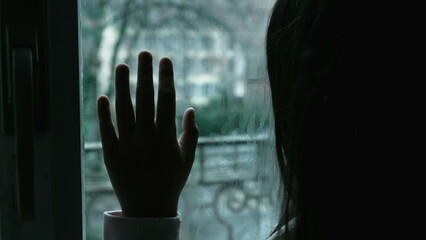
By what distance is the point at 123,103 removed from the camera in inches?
31.3

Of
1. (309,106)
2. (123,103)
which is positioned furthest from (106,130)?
(309,106)

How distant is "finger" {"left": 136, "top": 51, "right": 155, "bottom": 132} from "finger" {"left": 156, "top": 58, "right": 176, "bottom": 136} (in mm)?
13

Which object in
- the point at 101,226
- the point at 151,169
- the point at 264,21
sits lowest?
the point at 101,226

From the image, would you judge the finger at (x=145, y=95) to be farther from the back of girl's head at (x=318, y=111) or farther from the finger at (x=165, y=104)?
the back of girl's head at (x=318, y=111)

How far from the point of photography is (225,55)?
909 mm

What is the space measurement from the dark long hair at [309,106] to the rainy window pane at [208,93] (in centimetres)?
12

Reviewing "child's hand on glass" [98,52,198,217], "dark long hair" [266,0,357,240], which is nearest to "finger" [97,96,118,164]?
"child's hand on glass" [98,52,198,217]

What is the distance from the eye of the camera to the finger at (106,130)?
0.80 m

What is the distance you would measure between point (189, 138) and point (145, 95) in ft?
0.35

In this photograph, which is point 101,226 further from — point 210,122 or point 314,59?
point 314,59

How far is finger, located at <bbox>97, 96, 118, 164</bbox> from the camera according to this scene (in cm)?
80

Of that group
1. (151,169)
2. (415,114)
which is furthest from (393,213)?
(151,169)

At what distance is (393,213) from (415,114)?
15cm

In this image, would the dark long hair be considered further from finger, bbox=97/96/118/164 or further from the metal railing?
finger, bbox=97/96/118/164
